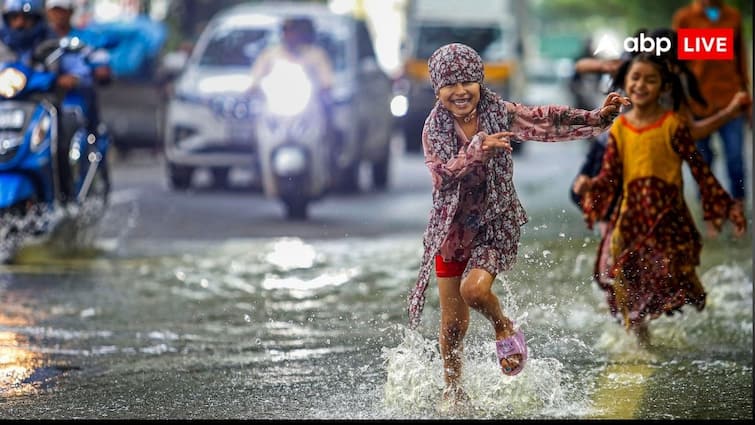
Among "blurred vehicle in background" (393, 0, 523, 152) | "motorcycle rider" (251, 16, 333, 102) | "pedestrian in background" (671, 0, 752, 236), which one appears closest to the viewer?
"pedestrian in background" (671, 0, 752, 236)

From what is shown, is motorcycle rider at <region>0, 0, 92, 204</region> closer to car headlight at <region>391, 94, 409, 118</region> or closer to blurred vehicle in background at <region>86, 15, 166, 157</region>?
car headlight at <region>391, 94, 409, 118</region>

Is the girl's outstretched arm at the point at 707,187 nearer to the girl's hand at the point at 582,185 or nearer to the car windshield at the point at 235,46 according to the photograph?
the girl's hand at the point at 582,185

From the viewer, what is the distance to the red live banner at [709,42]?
31.8 ft

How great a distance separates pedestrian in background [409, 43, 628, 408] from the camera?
6027mm

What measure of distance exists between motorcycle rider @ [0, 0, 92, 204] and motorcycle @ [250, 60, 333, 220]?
10.4ft

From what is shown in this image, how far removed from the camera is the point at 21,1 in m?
11.2

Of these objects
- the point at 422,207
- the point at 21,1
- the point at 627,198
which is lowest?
the point at 422,207

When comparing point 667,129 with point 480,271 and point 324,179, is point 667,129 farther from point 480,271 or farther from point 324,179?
point 324,179

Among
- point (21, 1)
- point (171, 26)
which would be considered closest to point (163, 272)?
point (21, 1)

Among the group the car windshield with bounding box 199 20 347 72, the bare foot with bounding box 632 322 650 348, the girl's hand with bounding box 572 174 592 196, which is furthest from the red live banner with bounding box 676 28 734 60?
the car windshield with bounding box 199 20 347 72

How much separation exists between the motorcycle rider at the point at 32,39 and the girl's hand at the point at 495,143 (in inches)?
236

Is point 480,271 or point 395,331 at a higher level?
point 480,271

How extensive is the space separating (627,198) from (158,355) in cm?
224

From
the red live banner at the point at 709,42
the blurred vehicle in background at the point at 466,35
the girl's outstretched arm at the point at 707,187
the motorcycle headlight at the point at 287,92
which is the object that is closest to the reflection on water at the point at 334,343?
the girl's outstretched arm at the point at 707,187
